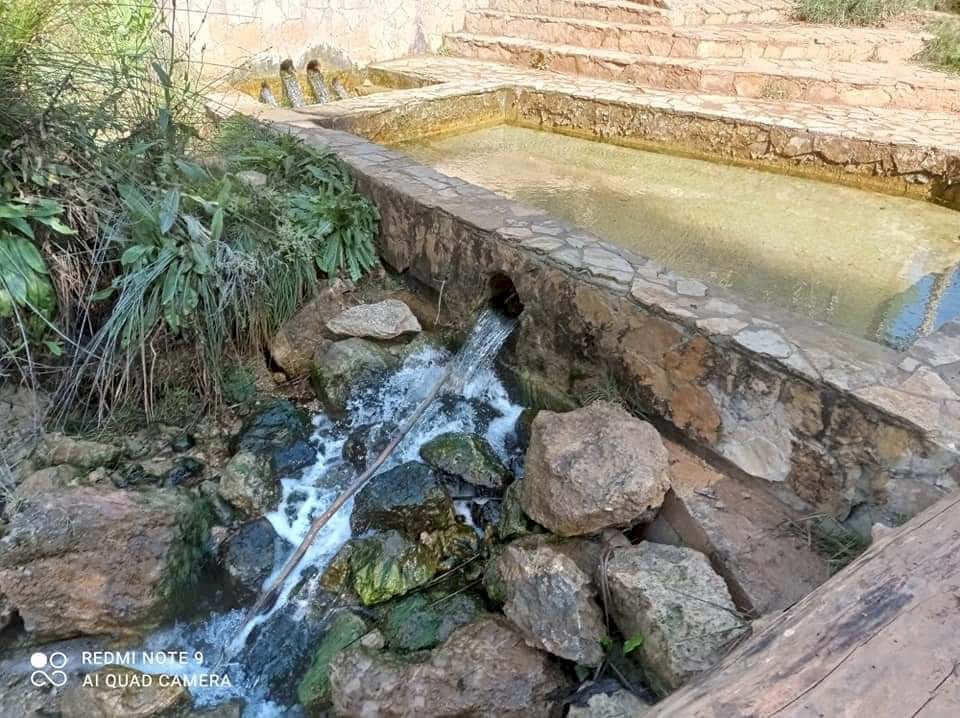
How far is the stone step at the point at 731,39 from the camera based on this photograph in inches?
258

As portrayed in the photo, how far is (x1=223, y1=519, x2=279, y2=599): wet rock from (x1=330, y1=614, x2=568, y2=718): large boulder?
581 millimetres

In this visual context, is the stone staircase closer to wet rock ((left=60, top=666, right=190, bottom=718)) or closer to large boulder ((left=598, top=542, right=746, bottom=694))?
large boulder ((left=598, top=542, right=746, bottom=694))

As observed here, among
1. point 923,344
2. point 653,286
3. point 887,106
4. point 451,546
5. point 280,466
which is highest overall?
point 887,106

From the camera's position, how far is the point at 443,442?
3.13 m

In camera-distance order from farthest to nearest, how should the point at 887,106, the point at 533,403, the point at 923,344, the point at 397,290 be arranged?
the point at 887,106 < the point at 397,290 < the point at 533,403 < the point at 923,344

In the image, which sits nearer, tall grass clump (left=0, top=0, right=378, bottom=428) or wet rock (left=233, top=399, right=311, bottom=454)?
tall grass clump (left=0, top=0, right=378, bottom=428)

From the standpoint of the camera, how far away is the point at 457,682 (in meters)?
2.33

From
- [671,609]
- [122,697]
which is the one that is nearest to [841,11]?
[671,609]

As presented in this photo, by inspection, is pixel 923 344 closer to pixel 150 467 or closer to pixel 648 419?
pixel 648 419

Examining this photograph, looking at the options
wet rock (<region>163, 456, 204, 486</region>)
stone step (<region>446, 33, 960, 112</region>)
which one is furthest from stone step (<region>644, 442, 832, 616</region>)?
stone step (<region>446, 33, 960, 112</region>)

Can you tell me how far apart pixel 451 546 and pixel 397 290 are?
1.61m

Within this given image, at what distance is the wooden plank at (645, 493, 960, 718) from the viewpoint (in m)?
1.26

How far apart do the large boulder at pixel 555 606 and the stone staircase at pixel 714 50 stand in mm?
4995

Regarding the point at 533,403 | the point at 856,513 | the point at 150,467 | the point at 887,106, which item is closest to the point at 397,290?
the point at 533,403
